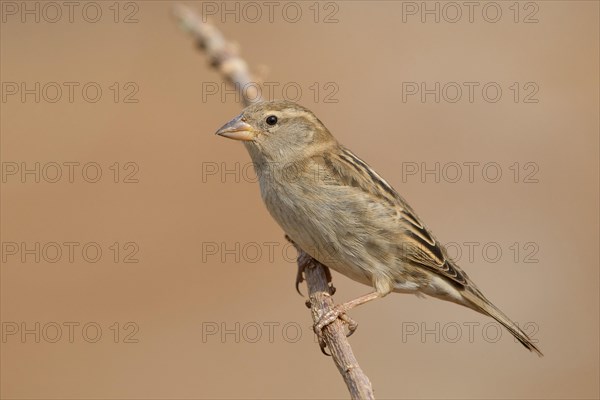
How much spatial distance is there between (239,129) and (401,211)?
1118 millimetres

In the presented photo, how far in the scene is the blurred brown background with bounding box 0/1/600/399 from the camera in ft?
→ 25.7

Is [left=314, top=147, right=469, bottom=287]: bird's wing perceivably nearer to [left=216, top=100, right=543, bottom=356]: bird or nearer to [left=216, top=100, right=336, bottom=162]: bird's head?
[left=216, top=100, right=543, bottom=356]: bird

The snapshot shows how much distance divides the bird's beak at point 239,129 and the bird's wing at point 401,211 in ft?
1.57

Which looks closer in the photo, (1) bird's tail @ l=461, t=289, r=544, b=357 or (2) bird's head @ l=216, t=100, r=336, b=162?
(2) bird's head @ l=216, t=100, r=336, b=162

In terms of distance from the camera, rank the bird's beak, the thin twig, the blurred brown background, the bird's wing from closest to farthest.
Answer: the thin twig
the bird's beak
the bird's wing
the blurred brown background

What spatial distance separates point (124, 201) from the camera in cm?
956

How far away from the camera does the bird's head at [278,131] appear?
5.03m

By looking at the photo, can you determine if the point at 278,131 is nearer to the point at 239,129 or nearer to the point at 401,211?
the point at 239,129

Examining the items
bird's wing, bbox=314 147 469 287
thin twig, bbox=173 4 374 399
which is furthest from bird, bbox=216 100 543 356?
thin twig, bbox=173 4 374 399

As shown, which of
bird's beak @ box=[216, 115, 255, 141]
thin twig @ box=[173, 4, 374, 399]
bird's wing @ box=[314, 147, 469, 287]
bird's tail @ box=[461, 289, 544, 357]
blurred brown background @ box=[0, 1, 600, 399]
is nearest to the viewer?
thin twig @ box=[173, 4, 374, 399]

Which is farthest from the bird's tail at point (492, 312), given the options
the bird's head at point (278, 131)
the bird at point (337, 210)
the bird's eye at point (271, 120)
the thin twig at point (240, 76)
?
the bird's eye at point (271, 120)

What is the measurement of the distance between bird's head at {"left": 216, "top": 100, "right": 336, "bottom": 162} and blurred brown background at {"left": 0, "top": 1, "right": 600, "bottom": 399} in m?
0.29

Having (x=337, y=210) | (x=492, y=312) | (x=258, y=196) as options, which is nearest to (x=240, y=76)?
(x=337, y=210)

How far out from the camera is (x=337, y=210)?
509cm
